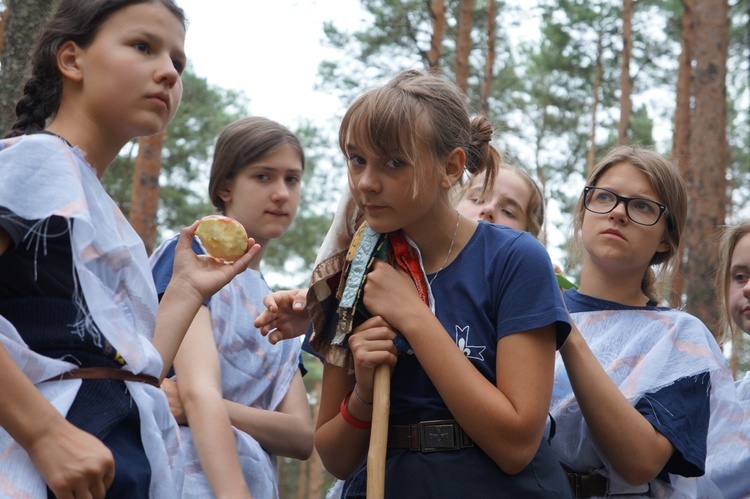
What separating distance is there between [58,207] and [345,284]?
99 cm

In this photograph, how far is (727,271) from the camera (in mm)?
4402

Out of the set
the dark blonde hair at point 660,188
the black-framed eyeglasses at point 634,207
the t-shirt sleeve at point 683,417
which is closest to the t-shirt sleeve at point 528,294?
the t-shirt sleeve at point 683,417

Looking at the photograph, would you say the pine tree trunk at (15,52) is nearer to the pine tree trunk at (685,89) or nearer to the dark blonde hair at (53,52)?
the dark blonde hair at (53,52)

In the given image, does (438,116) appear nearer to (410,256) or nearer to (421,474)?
(410,256)

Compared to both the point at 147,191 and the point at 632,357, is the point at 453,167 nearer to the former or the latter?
the point at 632,357

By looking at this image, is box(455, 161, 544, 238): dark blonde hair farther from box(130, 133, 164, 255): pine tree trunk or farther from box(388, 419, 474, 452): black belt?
box(130, 133, 164, 255): pine tree trunk

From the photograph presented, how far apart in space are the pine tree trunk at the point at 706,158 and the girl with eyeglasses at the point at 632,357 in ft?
24.4

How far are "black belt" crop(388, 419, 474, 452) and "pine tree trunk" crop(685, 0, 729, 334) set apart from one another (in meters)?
8.84

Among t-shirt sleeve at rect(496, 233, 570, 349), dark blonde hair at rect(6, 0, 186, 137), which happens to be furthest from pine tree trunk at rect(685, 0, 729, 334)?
dark blonde hair at rect(6, 0, 186, 137)

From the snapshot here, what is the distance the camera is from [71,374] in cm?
225

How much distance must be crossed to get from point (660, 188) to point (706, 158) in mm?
8430

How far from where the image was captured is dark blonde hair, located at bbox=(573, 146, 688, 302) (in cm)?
373

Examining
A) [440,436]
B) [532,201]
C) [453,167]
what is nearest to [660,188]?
[532,201]

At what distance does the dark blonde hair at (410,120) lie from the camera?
2.68m
